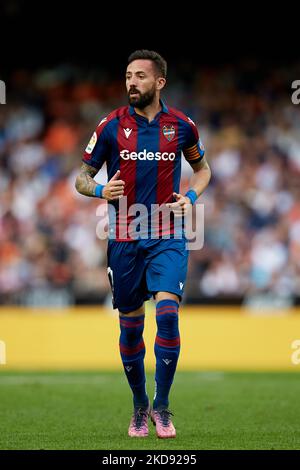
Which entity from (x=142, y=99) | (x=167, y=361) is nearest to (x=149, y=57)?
(x=142, y=99)

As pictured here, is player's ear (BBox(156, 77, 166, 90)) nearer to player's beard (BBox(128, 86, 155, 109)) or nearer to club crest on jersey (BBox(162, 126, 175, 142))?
player's beard (BBox(128, 86, 155, 109))

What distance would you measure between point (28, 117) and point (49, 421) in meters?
12.4

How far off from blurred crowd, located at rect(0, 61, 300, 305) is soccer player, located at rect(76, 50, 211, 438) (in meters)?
7.41

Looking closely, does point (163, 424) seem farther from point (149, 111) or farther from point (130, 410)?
point (149, 111)

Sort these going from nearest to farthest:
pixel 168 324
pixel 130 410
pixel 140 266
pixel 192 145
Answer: pixel 168 324 < pixel 140 266 < pixel 192 145 < pixel 130 410

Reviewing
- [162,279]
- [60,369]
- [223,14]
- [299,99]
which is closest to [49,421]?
[162,279]

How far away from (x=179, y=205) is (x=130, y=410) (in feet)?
7.80

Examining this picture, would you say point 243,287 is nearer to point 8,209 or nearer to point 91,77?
point 8,209

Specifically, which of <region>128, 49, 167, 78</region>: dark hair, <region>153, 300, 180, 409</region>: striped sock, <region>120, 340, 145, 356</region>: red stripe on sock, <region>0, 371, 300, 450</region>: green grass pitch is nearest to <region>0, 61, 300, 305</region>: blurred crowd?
<region>0, 371, 300, 450</region>: green grass pitch

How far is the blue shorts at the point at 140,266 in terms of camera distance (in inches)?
280

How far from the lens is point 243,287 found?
1581cm

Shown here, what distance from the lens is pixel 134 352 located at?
24.1 feet

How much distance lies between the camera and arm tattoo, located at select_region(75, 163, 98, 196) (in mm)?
7223

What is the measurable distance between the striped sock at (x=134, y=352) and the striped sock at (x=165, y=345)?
28 cm
